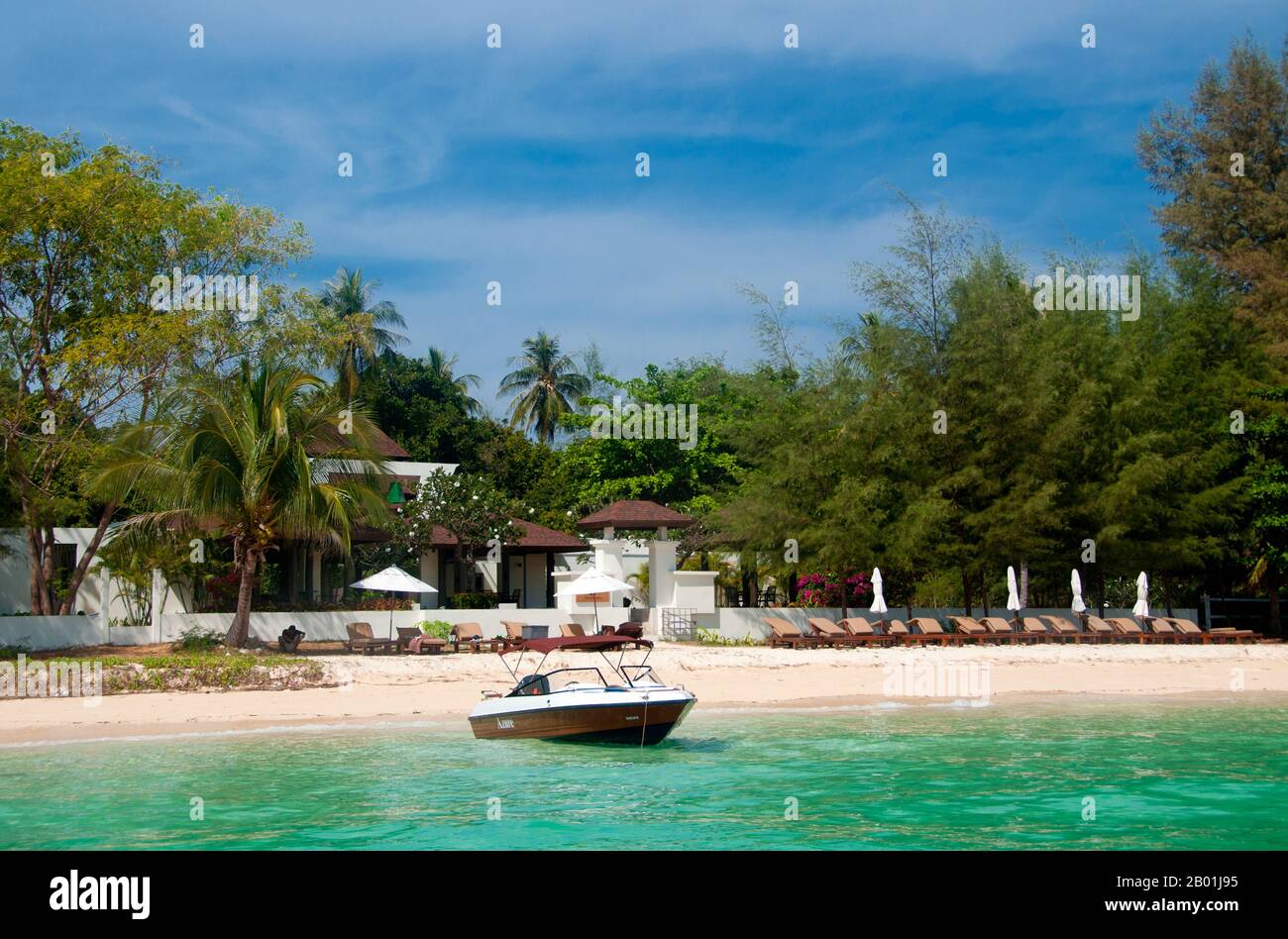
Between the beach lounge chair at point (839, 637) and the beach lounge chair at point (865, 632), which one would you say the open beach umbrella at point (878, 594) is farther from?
the beach lounge chair at point (839, 637)

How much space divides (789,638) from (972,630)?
5.12 m

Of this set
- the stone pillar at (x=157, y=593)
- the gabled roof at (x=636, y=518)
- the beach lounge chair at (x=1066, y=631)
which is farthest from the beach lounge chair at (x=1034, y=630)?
the stone pillar at (x=157, y=593)

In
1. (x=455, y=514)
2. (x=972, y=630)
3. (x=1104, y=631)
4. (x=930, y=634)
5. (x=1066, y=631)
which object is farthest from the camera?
(x=455, y=514)

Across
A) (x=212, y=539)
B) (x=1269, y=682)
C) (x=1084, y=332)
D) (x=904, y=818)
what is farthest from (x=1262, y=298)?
(x=212, y=539)

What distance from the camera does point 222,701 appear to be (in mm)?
20906

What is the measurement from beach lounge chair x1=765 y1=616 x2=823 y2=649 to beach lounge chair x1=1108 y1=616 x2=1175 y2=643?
897 centimetres

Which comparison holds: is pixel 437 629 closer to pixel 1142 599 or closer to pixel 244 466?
pixel 244 466

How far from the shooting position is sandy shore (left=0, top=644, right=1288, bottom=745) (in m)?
19.6

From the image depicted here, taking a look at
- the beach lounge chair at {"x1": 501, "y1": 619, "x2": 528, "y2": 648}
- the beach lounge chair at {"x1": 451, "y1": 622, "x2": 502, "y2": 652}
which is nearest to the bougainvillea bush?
the beach lounge chair at {"x1": 501, "y1": 619, "x2": 528, "y2": 648}

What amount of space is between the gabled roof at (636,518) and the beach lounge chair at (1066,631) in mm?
10213

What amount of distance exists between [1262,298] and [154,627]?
1308 inches

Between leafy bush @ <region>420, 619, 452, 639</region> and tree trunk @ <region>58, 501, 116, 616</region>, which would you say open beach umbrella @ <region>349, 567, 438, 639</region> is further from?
tree trunk @ <region>58, 501, 116, 616</region>

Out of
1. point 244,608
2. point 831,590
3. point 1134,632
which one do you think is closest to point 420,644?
point 244,608

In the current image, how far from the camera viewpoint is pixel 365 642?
25672mm
